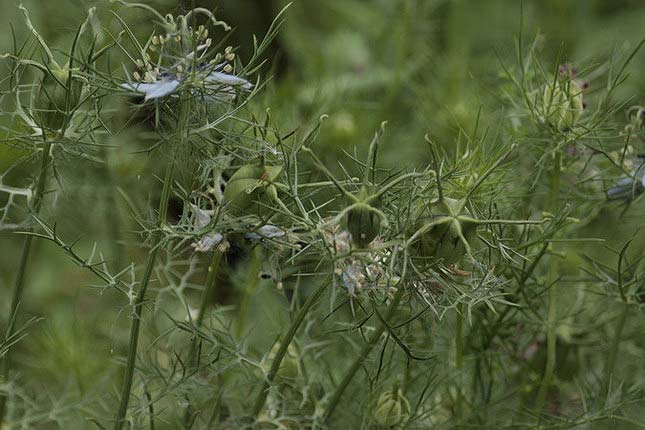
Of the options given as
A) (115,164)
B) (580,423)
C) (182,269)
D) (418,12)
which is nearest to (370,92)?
(418,12)

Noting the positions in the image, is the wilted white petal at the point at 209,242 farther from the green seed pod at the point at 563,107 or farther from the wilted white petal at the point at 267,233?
the green seed pod at the point at 563,107

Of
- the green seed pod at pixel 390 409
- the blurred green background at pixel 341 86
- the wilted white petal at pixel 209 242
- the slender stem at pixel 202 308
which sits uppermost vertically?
the wilted white petal at pixel 209 242

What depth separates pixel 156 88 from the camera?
65cm

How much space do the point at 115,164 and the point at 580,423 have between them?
65 centimetres

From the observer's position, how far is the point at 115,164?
4.00ft

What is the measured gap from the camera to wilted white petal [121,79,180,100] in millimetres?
645

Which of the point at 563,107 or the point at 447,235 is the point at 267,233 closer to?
the point at 447,235

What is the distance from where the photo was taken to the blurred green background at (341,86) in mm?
1181

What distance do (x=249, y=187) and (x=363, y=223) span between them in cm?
10

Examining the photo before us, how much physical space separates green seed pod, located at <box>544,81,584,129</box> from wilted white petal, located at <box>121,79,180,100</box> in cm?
34

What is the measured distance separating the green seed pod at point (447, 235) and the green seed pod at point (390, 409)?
194 mm

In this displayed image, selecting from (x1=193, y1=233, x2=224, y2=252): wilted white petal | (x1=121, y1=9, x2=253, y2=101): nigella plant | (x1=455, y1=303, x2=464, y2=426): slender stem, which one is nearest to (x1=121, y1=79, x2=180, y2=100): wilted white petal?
(x1=121, y1=9, x2=253, y2=101): nigella plant

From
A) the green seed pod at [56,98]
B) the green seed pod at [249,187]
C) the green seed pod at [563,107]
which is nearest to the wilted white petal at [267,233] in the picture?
the green seed pod at [249,187]

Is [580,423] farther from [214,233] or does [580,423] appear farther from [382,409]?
[214,233]
